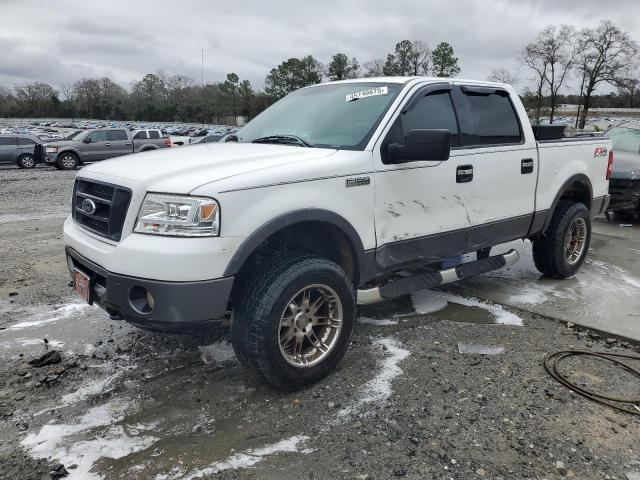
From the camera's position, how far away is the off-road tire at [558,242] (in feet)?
17.7

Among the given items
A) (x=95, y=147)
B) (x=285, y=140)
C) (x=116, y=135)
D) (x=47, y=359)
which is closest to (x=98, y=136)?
(x=95, y=147)

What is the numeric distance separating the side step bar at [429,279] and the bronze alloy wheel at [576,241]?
107 centimetres

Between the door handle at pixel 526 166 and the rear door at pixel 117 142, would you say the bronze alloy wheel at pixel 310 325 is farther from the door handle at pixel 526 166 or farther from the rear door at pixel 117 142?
the rear door at pixel 117 142

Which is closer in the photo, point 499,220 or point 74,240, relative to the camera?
point 74,240

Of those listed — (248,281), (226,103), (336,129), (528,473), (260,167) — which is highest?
(226,103)

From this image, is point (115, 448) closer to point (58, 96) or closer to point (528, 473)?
point (528, 473)

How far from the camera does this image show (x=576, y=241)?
5848 millimetres

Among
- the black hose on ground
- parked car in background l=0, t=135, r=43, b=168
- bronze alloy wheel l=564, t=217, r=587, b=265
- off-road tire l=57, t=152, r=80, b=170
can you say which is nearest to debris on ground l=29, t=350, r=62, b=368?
the black hose on ground

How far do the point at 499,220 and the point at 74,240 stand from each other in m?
3.41

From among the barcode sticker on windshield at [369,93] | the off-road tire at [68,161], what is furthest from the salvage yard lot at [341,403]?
the off-road tire at [68,161]

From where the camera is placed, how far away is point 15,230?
27.1ft

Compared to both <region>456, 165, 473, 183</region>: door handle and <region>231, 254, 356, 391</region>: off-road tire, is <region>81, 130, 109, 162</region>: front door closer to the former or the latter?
<region>456, 165, 473, 183</region>: door handle

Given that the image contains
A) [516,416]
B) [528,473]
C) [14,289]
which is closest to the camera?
[528,473]

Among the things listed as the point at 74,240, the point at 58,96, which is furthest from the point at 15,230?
the point at 58,96
